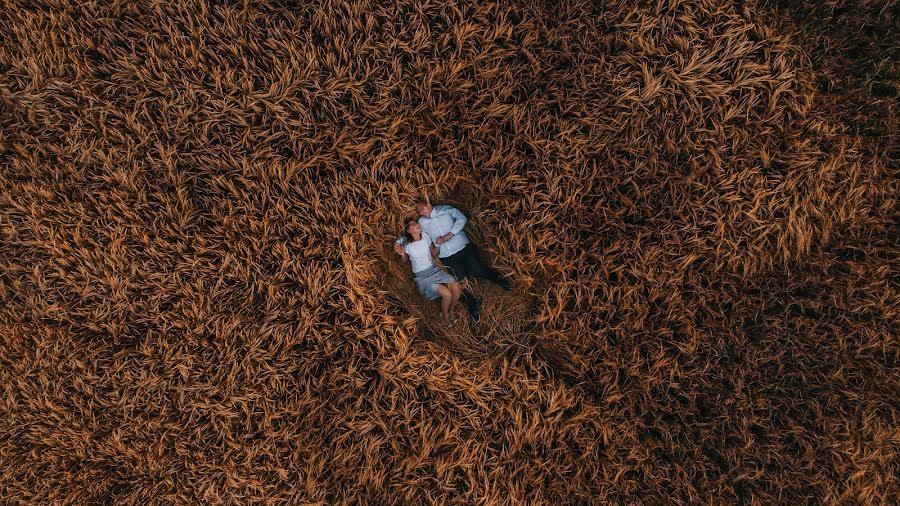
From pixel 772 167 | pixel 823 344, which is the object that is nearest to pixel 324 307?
pixel 772 167

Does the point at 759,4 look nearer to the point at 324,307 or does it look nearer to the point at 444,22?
the point at 444,22

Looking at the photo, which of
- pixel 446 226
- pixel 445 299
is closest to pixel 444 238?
pixel 446 226

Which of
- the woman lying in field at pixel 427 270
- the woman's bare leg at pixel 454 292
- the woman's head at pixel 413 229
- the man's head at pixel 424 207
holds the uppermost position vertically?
the man's head at pixel 424 207

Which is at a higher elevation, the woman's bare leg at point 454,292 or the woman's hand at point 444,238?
the woman's hand at point 444,238

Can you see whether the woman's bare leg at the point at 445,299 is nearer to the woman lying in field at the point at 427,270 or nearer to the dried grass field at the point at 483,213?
the woman lying in field at the point at 427,270

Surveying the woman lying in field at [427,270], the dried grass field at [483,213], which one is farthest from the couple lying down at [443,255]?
the dried grass field at [483,213]

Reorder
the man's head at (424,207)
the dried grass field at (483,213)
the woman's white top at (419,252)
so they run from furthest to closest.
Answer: the woman's white top at (419,252)
the man's head at (424,207)
the dried grass field at (483,213)

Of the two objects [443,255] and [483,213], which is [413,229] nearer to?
[443,255]

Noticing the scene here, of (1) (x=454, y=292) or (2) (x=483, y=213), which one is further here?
(1) (x=454, y=292)
